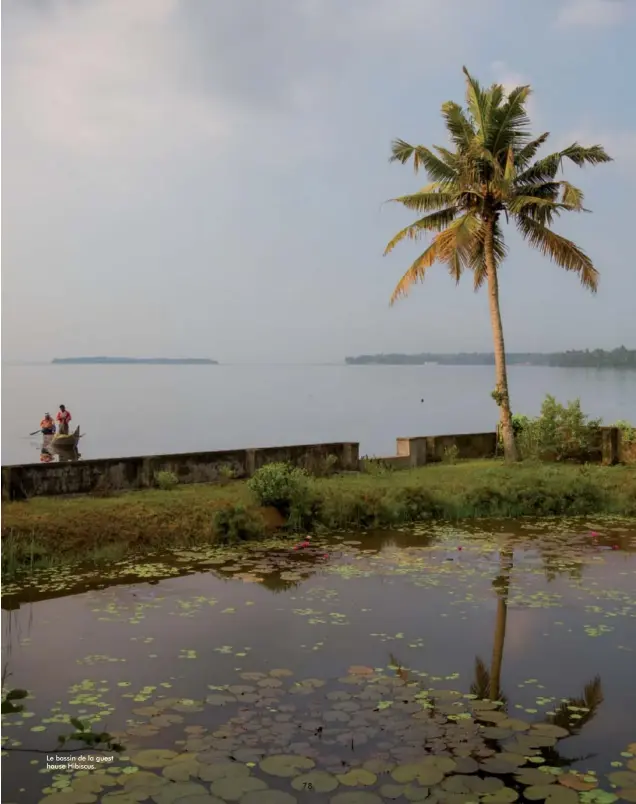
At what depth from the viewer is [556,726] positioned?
566 cm

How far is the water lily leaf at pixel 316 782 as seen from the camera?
4785mm

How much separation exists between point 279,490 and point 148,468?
3.60 metres

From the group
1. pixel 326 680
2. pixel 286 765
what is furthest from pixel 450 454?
pixel 286 765

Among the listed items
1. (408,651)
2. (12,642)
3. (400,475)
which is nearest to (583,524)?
(400,475)

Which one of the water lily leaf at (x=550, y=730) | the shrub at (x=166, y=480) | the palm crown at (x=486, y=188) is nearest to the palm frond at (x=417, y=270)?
the palm crown at (x=486, y=188)

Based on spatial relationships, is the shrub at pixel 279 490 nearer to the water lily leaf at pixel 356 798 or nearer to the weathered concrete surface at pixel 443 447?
the weathered concrete surface at pixel 443 447

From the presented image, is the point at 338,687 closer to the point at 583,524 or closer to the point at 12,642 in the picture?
the point at 12,642

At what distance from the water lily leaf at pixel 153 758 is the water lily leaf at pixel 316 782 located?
84 cm

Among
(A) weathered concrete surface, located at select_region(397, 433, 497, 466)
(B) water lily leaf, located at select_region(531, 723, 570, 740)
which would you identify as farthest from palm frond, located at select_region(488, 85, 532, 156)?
(B) water lily leaf, located at select_region(531, 723, 570, 740)

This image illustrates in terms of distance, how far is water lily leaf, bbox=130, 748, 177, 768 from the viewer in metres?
5.10

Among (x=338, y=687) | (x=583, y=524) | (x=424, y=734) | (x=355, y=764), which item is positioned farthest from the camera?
(x=583, y=524)

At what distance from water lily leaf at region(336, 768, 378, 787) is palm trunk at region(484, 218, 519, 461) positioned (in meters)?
16.9

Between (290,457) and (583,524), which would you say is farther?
(290,457)

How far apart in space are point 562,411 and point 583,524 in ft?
25.5
